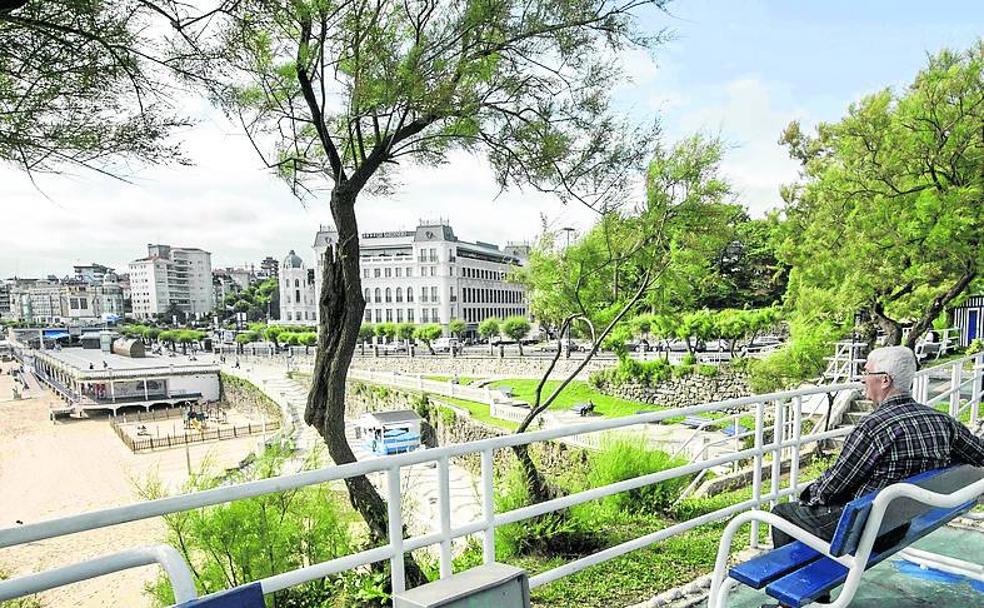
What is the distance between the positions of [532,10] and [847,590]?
4.31 metres

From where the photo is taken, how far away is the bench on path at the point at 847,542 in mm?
1770

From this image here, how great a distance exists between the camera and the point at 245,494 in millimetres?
1658

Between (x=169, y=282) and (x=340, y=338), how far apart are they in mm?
167891

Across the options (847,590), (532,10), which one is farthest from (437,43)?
(847,590)

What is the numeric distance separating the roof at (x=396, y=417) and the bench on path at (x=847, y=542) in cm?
2125

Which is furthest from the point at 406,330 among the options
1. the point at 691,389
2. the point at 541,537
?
the point at 541,537

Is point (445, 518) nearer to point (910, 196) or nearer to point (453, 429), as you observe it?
point (910, 196)

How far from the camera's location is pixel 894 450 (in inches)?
88.7

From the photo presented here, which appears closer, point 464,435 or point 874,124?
point 874,124

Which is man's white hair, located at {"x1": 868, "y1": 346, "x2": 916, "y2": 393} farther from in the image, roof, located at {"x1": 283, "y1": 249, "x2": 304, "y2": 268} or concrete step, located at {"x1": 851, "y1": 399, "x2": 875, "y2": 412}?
roof, located at {"x1": 283, "y1": 249, "x2": 304, "y2": 268}

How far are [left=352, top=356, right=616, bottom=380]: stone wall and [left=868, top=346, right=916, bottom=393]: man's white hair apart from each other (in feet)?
80.1

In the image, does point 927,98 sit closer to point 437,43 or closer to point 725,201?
point 725,201

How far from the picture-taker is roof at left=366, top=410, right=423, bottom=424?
22.7 meters

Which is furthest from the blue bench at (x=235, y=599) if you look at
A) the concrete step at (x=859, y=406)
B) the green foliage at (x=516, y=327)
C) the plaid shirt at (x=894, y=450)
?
the green foliage at (x=516, y=327)
